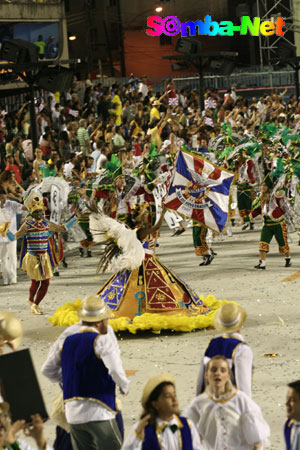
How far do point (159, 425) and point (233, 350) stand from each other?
1203 millimetres

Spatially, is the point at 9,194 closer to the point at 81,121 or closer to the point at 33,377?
the point at 81,121

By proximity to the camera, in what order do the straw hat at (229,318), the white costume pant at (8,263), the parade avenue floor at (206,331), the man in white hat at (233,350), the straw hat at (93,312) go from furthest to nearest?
the white costume pant at (8,263)
the parade avenue floor at (206,331)
the straw hat at (93,312)
the straw hat at (229,318)
the man in white hat at (233,350)

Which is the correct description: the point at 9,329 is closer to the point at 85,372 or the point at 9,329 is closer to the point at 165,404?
the point at 85,372

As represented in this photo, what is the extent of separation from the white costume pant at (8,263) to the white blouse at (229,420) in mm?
10282

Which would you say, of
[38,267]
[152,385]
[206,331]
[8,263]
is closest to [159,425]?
[152,385]

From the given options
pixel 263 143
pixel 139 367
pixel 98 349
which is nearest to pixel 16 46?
pixel 263 143

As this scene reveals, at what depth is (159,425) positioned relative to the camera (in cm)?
517

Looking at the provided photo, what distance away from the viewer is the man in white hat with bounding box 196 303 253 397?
243 inches

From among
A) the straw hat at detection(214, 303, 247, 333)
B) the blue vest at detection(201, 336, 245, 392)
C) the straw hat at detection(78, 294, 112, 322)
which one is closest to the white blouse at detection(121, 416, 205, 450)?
the blue vest at detection(201, 336, 245, 392)

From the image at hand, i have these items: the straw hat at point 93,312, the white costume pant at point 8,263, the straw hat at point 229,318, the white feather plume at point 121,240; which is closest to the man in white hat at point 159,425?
the straw hat at point 229,318

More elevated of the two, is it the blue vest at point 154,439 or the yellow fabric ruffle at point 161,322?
the blue vest at point 154,439

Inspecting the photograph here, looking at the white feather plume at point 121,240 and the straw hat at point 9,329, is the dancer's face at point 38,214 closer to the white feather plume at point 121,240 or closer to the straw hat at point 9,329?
the white feather plume at point 121,240

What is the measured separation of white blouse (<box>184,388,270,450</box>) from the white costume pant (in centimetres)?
1028

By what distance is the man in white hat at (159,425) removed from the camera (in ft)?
16.9
